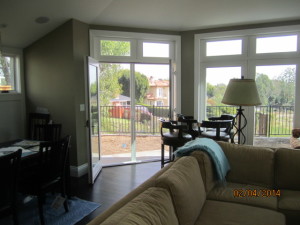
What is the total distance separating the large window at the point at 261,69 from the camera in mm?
4266

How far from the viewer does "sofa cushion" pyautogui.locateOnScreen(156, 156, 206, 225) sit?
5.40ft

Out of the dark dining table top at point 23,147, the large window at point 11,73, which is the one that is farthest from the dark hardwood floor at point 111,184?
the large window at point 11,73

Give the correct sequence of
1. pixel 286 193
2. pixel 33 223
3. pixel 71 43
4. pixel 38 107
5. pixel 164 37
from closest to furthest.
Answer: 1. pixel 286 193
2. pixel 33 223
3. pixel 71 43
4. pixel 38 107
5. pixel 164 37

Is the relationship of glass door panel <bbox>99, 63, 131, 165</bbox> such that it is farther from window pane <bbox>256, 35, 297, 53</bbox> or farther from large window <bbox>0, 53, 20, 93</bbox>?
window pane <bbox>256, 35, 297, 53</bbox>

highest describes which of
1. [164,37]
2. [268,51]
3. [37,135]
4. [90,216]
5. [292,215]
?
[164,37]

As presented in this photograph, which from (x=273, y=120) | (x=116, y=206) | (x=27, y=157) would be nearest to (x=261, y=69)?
(x=273, y=120)

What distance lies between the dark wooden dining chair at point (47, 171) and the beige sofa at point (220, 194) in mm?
1237

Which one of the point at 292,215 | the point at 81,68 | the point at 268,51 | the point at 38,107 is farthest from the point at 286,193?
the point at 38,107

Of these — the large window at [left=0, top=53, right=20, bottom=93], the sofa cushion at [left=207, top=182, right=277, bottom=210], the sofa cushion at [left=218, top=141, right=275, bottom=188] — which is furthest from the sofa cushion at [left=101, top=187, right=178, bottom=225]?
the large window at [left=0, top=53, right=20, bottom=93]

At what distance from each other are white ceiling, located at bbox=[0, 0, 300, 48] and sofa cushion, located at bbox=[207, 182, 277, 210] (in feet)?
9.09

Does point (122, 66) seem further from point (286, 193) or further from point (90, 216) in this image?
point (286, 193)

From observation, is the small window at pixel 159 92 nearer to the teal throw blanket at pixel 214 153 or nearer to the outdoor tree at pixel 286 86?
the outdoor tree at pixel 286 86

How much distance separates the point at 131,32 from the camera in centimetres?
443

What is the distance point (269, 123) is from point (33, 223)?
4.18 m
